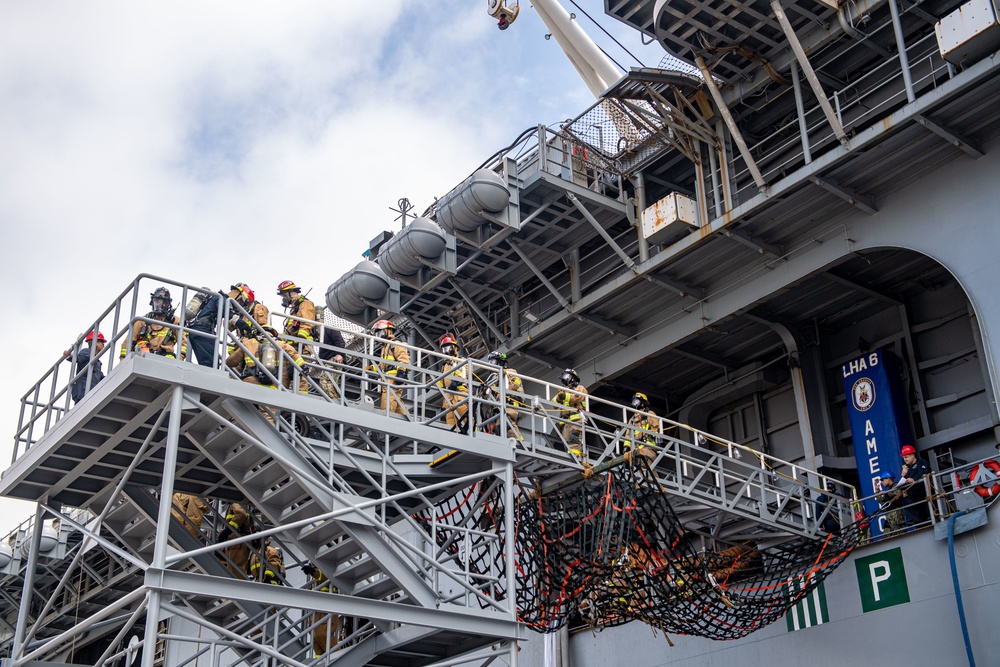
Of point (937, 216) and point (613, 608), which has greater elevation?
point (937, 216)

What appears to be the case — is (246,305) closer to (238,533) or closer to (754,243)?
(238,533)

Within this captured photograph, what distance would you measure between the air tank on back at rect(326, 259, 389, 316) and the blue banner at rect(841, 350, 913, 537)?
36.6 ft

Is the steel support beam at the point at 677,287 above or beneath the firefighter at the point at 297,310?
above

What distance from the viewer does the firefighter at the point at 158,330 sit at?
1501 centimetres

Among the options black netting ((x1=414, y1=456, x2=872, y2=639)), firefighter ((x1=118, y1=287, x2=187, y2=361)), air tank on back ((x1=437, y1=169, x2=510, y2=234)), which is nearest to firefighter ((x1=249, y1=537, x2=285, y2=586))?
black netting ((x1=414, y1=456, x2=872, y2=639))

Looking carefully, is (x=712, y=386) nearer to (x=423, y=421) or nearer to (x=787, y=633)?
(x=787, y=633)

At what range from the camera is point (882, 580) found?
60.0ft

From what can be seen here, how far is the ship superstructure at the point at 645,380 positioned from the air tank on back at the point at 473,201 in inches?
2.6

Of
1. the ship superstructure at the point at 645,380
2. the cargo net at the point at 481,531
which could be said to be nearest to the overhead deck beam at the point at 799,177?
the ship superstructure at the point at 645,380

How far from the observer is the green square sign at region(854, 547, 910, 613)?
18.0 meters

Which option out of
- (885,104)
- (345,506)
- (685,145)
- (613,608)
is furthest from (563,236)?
(345,506)

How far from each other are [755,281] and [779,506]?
15.7ft

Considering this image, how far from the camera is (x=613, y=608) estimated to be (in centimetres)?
1800

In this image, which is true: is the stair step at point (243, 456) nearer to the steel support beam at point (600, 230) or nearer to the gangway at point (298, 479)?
the gangway at point (298, 479)
